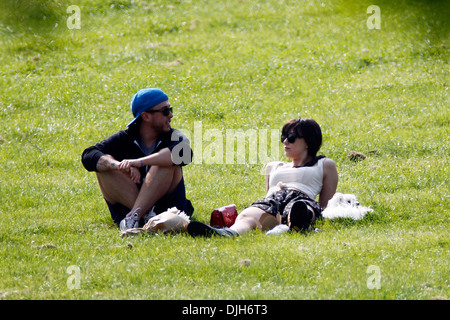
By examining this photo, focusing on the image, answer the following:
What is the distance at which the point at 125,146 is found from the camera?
7129 mm

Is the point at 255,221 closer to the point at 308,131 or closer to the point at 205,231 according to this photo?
the point at 205,231

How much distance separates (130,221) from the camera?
661 cm

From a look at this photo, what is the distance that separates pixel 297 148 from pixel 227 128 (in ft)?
13.6

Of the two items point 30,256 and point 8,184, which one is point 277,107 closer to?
point 8,184

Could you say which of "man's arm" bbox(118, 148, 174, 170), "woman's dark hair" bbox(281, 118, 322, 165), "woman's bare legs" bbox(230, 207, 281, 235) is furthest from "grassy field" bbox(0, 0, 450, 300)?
"woman's dark hair" bbox(281, 118, 322, 165)

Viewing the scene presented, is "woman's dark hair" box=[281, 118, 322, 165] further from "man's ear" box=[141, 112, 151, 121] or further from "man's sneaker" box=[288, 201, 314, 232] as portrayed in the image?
"man's ear" box=[141, 112, 151, 121]

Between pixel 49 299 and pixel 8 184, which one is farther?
pixel 8 184

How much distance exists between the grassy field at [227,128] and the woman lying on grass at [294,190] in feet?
0.78

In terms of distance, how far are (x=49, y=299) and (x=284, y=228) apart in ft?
7.79

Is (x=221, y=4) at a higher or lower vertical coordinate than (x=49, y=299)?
higher

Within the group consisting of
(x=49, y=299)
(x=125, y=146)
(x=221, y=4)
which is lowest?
(x=49, y=299)
